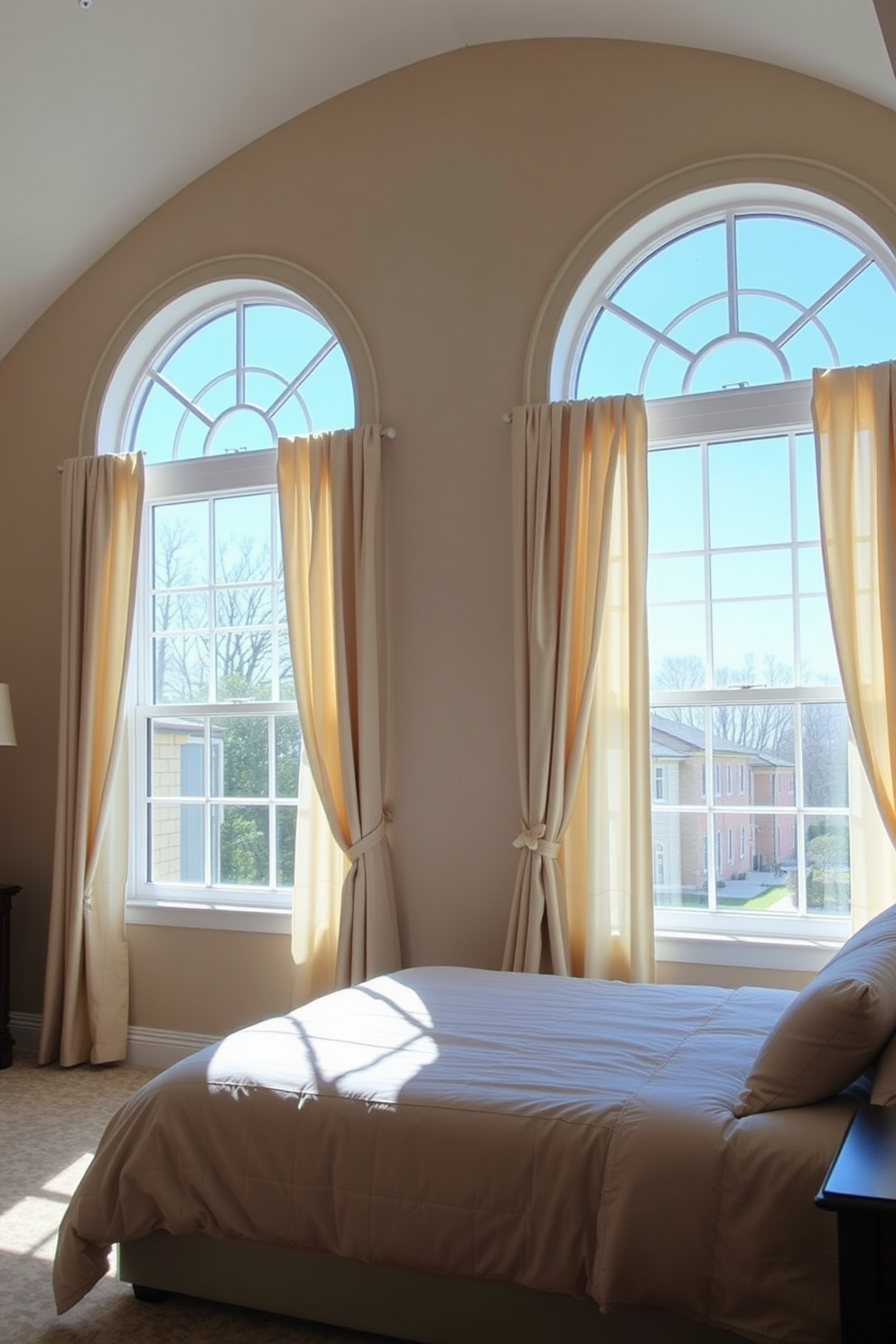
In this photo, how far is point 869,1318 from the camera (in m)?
1.79

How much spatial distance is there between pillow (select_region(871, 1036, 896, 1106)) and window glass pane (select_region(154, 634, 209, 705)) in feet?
12.2

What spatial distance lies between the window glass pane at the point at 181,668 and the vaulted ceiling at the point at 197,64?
1.80 m

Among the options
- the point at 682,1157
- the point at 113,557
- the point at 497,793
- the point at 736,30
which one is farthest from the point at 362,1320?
the point at 736,30

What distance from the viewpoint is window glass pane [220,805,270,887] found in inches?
206

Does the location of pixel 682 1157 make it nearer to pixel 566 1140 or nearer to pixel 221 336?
pixel 566 1140

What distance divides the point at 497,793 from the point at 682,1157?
2.29m

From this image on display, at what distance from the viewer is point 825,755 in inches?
167

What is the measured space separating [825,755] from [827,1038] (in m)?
2.05

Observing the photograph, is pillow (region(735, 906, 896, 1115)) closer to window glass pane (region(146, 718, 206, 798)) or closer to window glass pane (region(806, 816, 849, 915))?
window glass pane (region(806, 816, 849, 915))

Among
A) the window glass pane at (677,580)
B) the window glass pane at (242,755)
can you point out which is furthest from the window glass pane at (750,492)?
the window glass pane at (242,755)

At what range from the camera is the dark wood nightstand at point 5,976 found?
5230 mm

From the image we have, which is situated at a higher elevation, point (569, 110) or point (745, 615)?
point (569, 110)

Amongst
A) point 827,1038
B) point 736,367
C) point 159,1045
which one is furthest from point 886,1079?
point 159,1045

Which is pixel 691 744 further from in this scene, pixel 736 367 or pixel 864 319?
pixel 864 319
